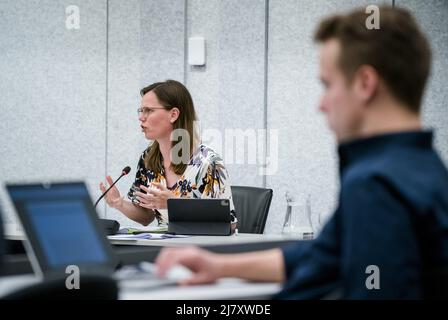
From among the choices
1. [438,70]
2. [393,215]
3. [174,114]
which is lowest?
[393,215]

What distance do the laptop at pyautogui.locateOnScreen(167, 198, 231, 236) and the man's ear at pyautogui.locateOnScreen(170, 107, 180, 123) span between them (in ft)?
2.47

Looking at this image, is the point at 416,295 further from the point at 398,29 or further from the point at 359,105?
the point at 398,29

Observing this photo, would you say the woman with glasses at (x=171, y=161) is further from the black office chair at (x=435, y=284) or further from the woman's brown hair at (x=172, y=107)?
the black office chair at (x=435, y=284)

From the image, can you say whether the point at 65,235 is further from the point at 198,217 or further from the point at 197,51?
the point at 197,51

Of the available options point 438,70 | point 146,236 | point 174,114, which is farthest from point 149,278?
point 438,70

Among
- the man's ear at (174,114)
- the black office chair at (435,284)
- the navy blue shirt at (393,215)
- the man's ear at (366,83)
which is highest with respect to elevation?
the man's ear at (366,83)

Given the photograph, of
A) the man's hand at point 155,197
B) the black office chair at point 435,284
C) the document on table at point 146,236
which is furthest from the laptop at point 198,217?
the black office chair at point 435,284

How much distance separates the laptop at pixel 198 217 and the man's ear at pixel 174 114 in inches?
29.6

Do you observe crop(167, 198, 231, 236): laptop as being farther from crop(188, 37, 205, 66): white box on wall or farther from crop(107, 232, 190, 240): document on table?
crop(188, 37, 205, 66): white box on wall

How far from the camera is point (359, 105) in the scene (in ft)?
3.76

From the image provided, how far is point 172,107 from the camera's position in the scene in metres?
3.55

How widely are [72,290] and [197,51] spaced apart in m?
3.85

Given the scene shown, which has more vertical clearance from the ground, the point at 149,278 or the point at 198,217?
the point at 149,278

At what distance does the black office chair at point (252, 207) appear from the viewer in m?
3.41
